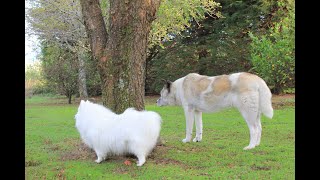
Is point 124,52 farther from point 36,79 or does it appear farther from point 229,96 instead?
point 36,79

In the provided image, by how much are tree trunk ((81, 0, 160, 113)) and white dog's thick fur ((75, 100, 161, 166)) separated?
637 millimetres

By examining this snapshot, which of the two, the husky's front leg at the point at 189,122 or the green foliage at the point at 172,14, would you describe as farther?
the green foliage at the point at 172,14

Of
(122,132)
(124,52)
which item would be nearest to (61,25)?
(124,52)

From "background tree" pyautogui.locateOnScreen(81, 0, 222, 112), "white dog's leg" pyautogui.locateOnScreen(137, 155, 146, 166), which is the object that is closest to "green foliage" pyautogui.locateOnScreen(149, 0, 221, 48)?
"background tree" pyautogui.locateOnScreen(81, 0, 222, 112)

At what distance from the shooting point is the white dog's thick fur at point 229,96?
9102 mm

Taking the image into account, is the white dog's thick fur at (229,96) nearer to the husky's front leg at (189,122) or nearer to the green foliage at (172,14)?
the husky's front leg at (189,122)

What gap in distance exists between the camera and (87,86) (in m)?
29.2

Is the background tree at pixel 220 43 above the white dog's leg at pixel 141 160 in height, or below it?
above

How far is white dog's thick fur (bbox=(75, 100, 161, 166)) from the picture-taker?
7.41 m

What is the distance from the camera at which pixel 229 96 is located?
9.40m

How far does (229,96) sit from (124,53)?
279 centimetres

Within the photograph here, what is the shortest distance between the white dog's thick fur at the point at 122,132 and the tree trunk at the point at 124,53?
2.09ft

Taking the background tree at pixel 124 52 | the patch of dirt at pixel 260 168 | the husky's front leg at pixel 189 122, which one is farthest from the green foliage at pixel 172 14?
the patch of dirt at pixel 260 168
